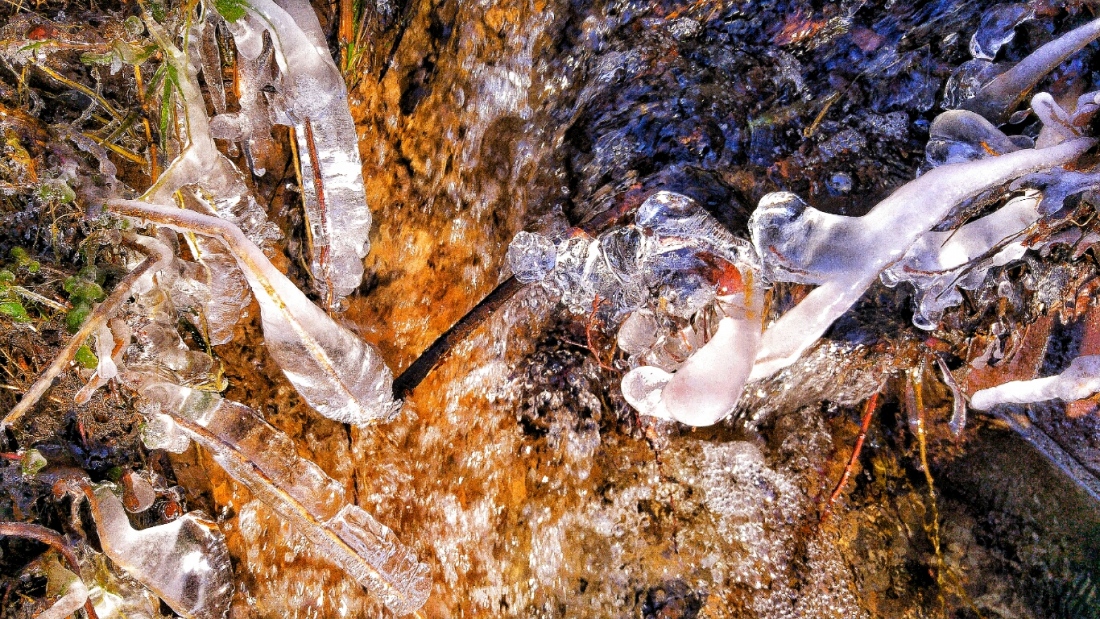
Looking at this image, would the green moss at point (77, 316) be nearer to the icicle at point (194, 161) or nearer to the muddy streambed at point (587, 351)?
the muddy streambed at point (587, 351)

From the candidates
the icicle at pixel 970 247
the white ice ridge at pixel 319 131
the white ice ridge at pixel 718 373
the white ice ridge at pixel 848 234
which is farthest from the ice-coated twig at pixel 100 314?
the icicle at pixel 970 247

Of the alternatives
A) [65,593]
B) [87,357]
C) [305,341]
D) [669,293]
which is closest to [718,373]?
[669,293]

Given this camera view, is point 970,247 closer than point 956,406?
Yes

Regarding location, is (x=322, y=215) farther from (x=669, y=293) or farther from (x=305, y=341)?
(x=669, y=293)

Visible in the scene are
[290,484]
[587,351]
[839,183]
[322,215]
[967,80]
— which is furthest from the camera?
[587,351]

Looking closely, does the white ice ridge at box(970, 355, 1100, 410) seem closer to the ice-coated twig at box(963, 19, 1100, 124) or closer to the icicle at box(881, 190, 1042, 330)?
the icicle at box(881, 190, 1042, 330)

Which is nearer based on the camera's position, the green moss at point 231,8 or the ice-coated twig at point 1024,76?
the green moss at point 231,8

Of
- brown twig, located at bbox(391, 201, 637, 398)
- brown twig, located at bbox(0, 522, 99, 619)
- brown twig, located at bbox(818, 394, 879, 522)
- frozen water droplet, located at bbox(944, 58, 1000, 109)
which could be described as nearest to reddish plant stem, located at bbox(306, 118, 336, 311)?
brown twig, located at bbox(391, 201, 637, 398)
